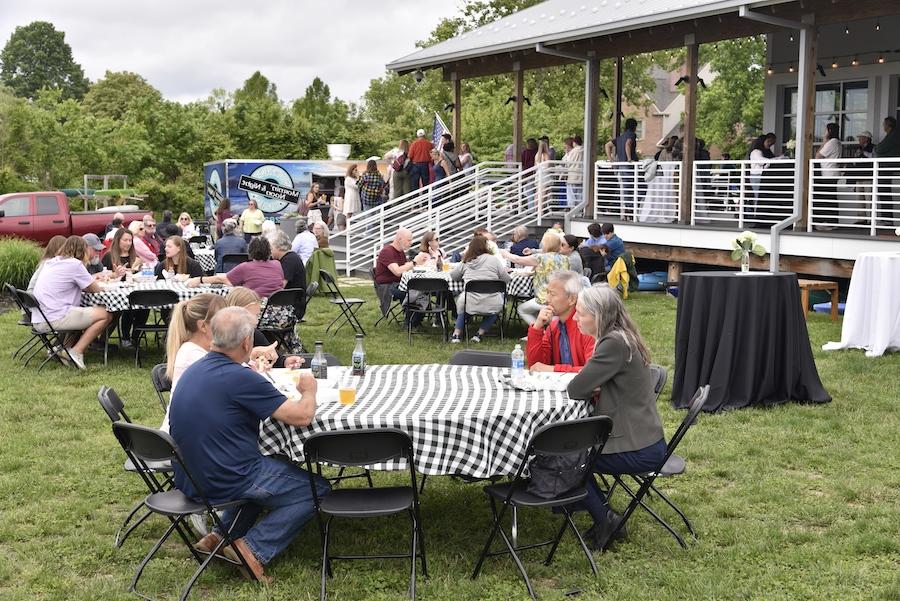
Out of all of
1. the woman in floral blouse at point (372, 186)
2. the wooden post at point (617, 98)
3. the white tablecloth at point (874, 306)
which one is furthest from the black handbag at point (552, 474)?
the woman in floral blouse at point (372, 186)

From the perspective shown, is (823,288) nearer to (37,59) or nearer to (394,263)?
(394,263)

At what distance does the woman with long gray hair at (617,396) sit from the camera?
5.13 m

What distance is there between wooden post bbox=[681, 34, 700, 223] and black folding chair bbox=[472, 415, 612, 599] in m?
11.4

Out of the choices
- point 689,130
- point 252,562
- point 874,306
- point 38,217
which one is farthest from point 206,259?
point 252,562

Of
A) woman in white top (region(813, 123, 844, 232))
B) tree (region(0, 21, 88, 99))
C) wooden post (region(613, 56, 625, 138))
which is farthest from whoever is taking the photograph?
tree (region(0, 21, 88, 99))

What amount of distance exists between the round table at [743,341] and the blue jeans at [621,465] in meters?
3.11

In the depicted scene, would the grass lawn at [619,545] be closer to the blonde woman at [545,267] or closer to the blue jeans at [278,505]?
the blue jeans at [278,505]

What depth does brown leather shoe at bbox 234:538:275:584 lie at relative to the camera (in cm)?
485

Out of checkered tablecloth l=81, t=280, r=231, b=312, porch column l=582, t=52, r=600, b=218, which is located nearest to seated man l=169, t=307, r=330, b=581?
checkered tablecloth l=81, t=280, r=231, b=312

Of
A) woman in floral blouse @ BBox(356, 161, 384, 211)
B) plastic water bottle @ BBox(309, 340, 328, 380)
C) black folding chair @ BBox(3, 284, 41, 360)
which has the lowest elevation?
black folding chair @ BBox(3, 284, 41, 360)

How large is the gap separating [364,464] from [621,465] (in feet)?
4.44

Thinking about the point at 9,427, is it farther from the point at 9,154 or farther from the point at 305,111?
the point at 305,111

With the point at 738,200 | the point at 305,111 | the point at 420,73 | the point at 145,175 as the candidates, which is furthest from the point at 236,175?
the point at 305,111

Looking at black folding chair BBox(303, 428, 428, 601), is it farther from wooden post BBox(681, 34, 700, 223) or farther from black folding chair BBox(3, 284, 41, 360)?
wooden post BBox(681, 34, 700, 223)
